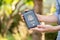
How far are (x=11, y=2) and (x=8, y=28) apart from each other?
12.0 inches

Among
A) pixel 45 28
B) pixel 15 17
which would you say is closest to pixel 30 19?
pixel 45 28

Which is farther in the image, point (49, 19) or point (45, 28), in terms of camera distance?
point (49, 19)

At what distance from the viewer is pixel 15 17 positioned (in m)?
2.36

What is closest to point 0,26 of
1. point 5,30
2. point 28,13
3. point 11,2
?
point 5,30

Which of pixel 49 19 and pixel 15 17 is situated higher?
pixel 49 19

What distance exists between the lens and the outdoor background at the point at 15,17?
7.45ft

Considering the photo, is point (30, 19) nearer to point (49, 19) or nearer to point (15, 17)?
point (49, 19)

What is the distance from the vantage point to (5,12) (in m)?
2.31

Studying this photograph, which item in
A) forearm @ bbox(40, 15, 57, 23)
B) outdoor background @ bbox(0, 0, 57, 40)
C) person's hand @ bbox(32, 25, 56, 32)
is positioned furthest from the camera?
outdoor background @ bbox(0, 0, 57, 40)

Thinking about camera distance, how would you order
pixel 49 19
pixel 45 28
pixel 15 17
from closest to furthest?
1. pixel 45 28
2. pixel 49 19
3. pixel 15 17

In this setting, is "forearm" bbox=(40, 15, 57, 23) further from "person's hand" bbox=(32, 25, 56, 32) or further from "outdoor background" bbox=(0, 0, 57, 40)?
"outdoor background" bbox=(0, 0, 57, 40)

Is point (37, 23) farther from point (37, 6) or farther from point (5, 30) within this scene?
point (5, 30)

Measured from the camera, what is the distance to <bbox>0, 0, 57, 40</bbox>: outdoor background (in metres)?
2.27

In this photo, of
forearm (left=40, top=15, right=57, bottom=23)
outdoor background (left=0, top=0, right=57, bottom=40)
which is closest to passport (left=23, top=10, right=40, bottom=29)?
forearm (left=40, top=15, right=57, bottom=23)
